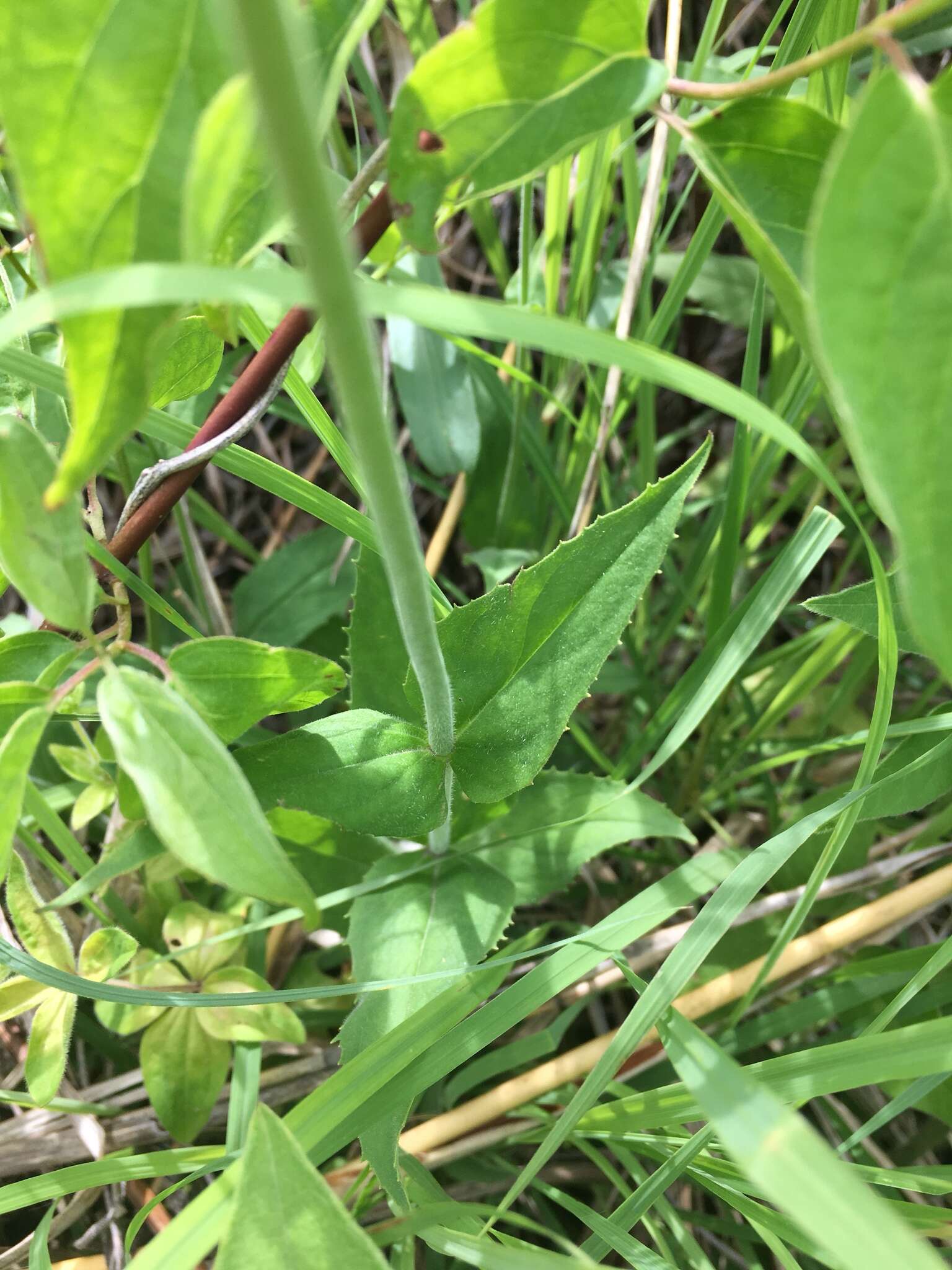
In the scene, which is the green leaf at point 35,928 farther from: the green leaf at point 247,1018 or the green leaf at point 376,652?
the green leaf at point 376,652

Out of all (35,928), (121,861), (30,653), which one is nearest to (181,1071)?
(35,928)

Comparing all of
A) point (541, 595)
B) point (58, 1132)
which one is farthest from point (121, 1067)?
point (541, 595)

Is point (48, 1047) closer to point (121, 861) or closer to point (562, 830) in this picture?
point (121, 861)

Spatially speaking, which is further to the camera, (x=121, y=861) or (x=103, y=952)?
(x=103, y=952)

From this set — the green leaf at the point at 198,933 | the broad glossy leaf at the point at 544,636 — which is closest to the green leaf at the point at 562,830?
the broad glossy leaf at the point at 544,636

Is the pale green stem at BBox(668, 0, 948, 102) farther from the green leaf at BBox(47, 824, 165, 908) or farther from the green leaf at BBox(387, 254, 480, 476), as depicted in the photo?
the green leaf at BBox(387, 254, 480, 476)

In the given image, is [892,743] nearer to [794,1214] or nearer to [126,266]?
[794,1214]
